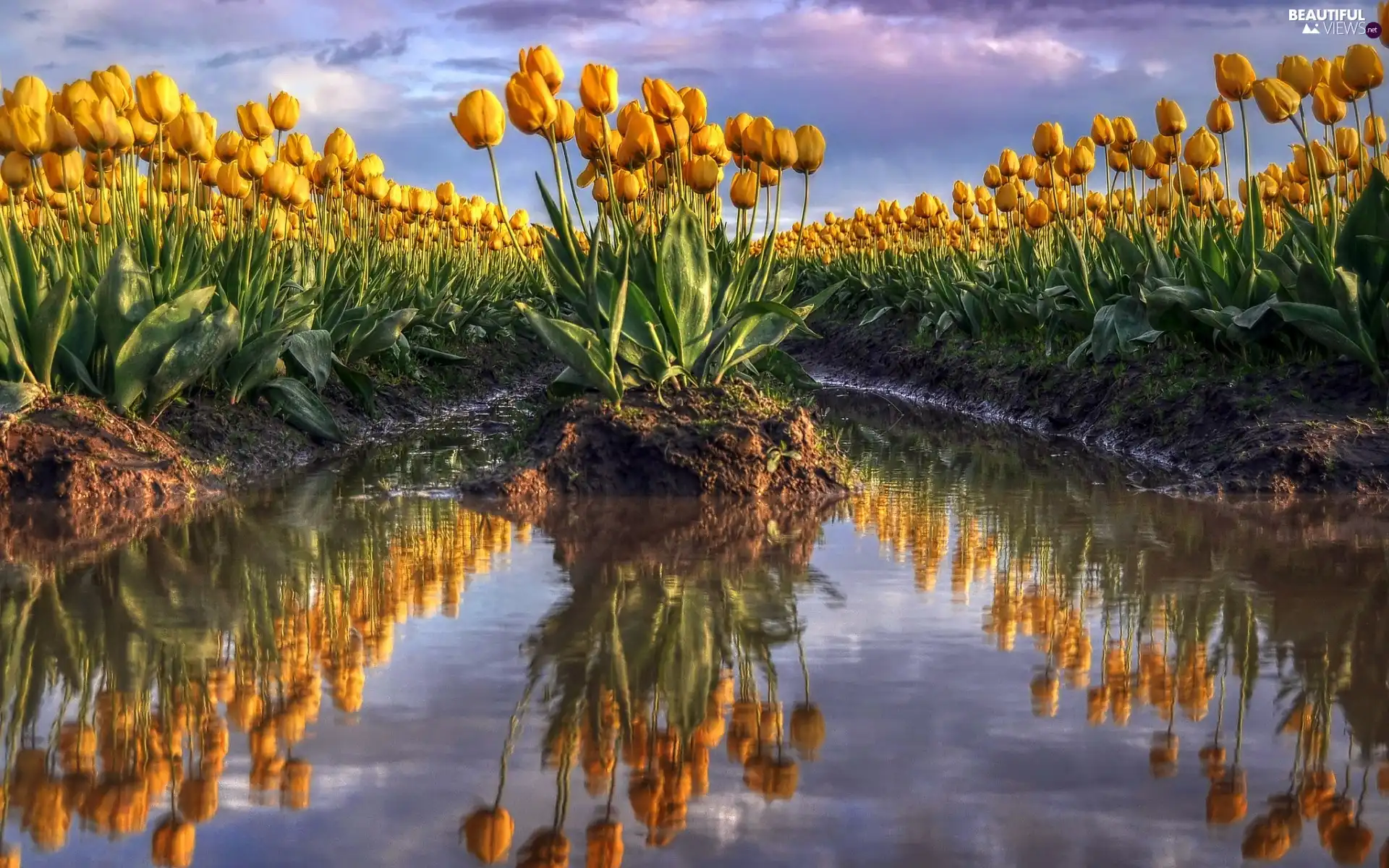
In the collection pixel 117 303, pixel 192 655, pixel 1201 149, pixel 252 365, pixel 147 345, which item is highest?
pixel 1201 149

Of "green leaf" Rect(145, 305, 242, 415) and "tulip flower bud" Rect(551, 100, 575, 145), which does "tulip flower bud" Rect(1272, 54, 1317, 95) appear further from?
"green leaf" Rect(145, 305, 242, 415)

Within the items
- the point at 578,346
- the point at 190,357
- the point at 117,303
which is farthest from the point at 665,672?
the point at 117,303

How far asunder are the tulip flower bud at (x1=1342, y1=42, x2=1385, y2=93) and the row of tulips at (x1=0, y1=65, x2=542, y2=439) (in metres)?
3.83

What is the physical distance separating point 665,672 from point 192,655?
101cm

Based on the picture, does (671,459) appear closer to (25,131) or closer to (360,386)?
(25,131)

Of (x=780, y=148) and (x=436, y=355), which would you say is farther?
(x=436, y=355)

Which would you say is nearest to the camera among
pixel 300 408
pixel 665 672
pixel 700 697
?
pixel 700 697

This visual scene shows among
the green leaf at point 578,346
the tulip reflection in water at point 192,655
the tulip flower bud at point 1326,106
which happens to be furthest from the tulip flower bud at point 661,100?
the tulip flower bud at point 1326,106

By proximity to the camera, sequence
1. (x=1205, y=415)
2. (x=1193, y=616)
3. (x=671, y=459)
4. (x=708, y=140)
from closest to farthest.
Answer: (x=1193, y=616) < (x=671, y=459) < (x=708, y=140) < (x=1205, y=415)

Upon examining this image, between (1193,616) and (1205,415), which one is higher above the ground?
(1205,415)

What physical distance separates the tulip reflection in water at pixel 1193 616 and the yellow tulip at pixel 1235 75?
2.49 metres

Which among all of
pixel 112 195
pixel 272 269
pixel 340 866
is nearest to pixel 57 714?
pixel 340 866

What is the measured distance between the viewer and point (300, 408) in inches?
273

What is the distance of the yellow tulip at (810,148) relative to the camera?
5.97 m
